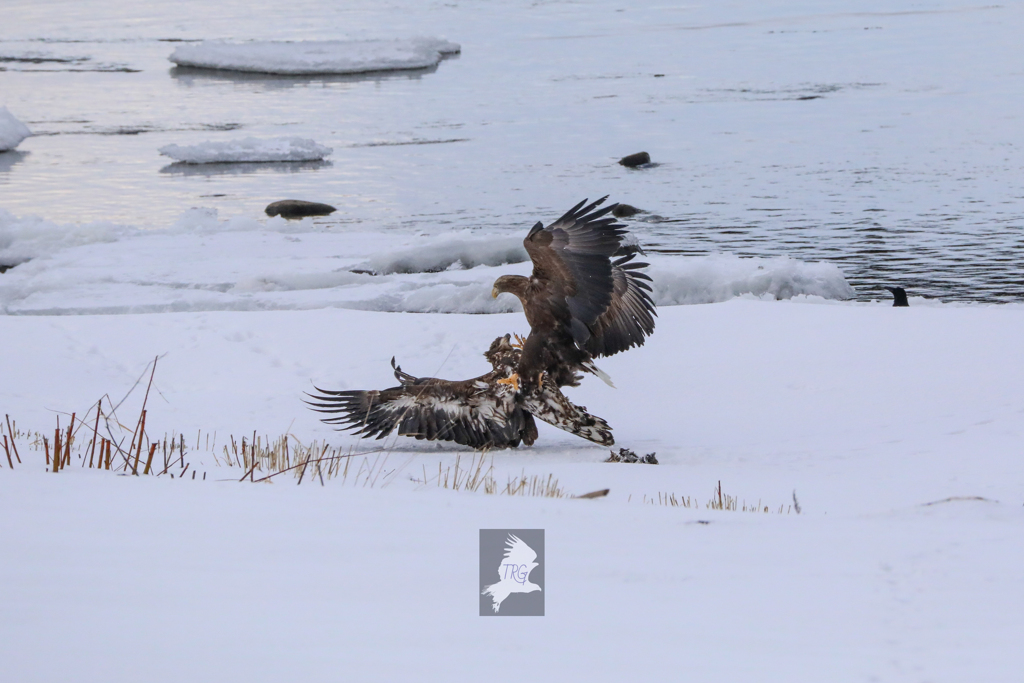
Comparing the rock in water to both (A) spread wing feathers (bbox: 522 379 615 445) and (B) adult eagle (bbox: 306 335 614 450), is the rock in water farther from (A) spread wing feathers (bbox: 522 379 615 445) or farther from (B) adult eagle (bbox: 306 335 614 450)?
(A) spread wing feathers (bbox: 522 379 615 445)

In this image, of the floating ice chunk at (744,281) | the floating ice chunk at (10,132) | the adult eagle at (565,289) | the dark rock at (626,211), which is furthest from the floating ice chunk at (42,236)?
the adult eagle at (565,289)

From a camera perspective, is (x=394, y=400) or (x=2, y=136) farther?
(x=2, y=136)

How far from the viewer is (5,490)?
3.55m

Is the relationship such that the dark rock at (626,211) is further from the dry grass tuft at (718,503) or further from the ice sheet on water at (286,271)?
the dry grass tuft at (718,503)

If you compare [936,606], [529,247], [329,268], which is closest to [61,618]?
[936,606]

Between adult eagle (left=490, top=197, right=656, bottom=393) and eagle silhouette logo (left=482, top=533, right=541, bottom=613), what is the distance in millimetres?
3038

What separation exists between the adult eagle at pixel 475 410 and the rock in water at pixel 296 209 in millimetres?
12098

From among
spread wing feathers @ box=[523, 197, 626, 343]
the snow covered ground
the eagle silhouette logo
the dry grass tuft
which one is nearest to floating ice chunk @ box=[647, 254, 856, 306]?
the snow covered ground

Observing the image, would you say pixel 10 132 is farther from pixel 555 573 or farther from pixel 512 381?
pixel 555 573

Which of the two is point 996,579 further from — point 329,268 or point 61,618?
point 329,268

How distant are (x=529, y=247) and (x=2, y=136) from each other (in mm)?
21945

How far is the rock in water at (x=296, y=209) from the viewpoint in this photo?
59.5 feet

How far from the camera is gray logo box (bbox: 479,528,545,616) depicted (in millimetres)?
2684

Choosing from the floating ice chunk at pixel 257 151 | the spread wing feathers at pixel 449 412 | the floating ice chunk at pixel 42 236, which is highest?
the floating ice chunk at pixel 257 151
